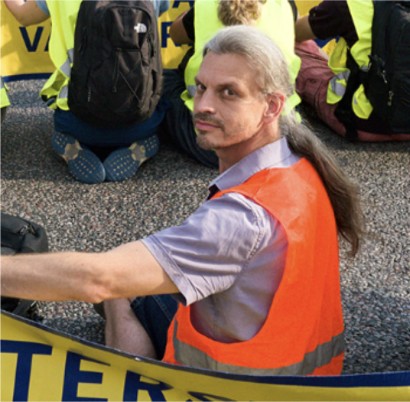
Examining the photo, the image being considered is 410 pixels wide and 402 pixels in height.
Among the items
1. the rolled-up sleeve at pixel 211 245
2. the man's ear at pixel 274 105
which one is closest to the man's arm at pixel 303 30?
the man's ear at pixel 274 105

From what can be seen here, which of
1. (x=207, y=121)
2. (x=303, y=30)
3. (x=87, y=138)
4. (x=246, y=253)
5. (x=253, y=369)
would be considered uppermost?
(x=207, y=121)

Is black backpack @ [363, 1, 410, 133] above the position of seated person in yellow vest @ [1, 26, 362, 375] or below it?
below

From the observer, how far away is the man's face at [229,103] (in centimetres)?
231

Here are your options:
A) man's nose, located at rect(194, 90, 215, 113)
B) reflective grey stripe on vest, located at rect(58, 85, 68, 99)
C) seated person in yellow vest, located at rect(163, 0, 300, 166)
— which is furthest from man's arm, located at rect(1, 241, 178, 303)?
reflective grey stripe on vest, located at rect(58, 85, 68, 99)

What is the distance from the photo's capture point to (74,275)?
76.1 inches

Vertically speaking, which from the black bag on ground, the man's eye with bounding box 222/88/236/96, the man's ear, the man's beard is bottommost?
the black bag on ground

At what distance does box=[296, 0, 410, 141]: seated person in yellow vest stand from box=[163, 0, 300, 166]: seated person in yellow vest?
1.30 ft

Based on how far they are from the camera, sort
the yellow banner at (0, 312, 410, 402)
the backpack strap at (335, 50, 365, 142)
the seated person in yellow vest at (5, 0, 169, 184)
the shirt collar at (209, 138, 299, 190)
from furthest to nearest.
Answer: the backpack strap at (335, 50, 365, 142) < the seated person in yellow vest at (5, 0, 169, 184) < the shirt collar at (209, 138, 299, 190) < the yellow banner at (0, 312, 410, 402)

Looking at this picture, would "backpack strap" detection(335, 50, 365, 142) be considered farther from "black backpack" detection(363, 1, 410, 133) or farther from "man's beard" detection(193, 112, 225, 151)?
"man's beard" detection(193, 112, 225, 151)

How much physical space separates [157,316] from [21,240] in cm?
67

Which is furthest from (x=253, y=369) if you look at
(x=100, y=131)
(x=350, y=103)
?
(x=350, y=103)

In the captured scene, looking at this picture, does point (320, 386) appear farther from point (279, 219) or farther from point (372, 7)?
point (372, 7)

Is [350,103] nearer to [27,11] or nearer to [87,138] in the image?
[87,138]

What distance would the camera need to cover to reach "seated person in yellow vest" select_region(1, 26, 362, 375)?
1.96 meters
